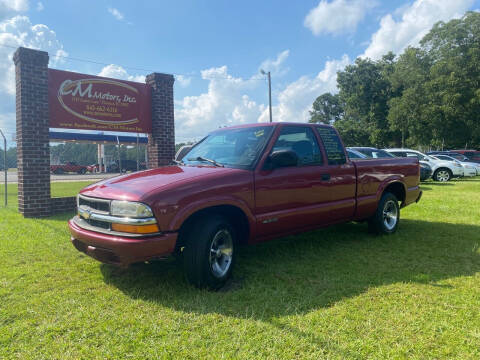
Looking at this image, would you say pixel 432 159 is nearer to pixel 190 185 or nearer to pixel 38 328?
pixel 190 185

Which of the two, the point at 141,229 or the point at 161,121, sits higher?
the point at 161,121

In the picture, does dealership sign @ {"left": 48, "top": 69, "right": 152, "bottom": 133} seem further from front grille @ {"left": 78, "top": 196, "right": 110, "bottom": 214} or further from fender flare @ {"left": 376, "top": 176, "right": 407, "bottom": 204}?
fender flare @ {"left": 376, "top": 176, "right": 407, "bottom": 204}

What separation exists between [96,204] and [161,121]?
6486 millimetres

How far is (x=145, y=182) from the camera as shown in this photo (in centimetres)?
365

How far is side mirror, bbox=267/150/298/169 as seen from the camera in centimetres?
397

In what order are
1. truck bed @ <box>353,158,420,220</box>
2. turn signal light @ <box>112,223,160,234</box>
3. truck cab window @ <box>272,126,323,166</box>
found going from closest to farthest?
turn signal light @ <box>112,223,160,234</box>, truck cab window @ <box>272,126,323,166</box>, truck bed @ <box>353,158,420,220</box>

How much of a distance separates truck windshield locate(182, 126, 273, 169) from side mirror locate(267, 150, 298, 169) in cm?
20

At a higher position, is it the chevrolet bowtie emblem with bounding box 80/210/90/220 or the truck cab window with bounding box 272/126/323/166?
the truck cab window with bounding box 272/126/323/166

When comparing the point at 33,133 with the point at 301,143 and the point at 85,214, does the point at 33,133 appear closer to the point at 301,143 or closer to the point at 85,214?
the point at 85,214

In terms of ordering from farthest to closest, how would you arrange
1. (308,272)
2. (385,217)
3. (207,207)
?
(385,217) < (308,272) < (207,207)

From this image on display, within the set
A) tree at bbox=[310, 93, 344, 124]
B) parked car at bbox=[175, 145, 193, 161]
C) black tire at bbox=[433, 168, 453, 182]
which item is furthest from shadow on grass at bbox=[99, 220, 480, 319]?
tree at bbox=[310, 93, 344, 124]

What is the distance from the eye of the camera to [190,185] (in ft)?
11.6

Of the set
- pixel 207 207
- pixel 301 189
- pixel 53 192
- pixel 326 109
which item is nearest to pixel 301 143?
pixel 301 189

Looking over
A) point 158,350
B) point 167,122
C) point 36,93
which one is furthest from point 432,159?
point 158,350
